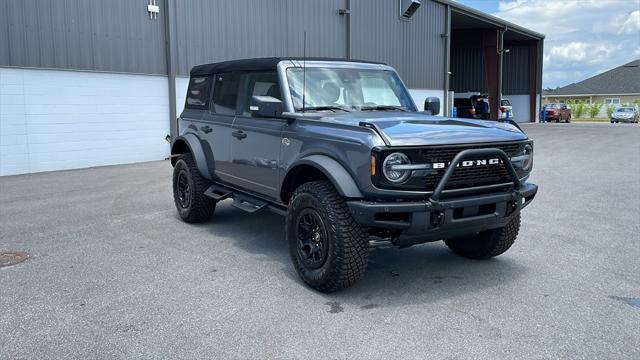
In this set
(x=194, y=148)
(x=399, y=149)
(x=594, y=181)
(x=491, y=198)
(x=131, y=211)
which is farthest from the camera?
(x=594, y=181)

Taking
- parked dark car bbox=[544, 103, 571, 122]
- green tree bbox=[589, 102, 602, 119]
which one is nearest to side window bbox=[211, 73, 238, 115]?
parked dark car bbox=[544, 103, 571, 122]

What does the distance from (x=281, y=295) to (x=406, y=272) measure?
1.26 m

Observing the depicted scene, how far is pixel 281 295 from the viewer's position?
173 inches

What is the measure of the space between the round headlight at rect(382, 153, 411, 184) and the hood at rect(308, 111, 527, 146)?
0.10m

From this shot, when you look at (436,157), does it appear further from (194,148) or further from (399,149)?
(194,148)

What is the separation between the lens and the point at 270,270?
16.6 ft

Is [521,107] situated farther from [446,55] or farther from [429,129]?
[429,129]

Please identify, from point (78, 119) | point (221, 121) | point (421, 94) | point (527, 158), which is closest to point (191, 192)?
point (221, 121)

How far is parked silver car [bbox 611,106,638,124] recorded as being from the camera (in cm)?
4012

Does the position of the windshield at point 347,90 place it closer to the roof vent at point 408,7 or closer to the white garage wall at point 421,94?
the roof vent at point 408,7

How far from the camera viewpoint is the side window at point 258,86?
5.42m

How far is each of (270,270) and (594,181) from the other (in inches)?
322

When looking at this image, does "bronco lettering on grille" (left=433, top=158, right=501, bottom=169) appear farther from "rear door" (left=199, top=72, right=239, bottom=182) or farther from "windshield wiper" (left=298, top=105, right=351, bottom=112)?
"rear door" (left=199, top=72, right=239, bottom=182)

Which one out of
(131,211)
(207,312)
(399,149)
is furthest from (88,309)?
(131,211)
